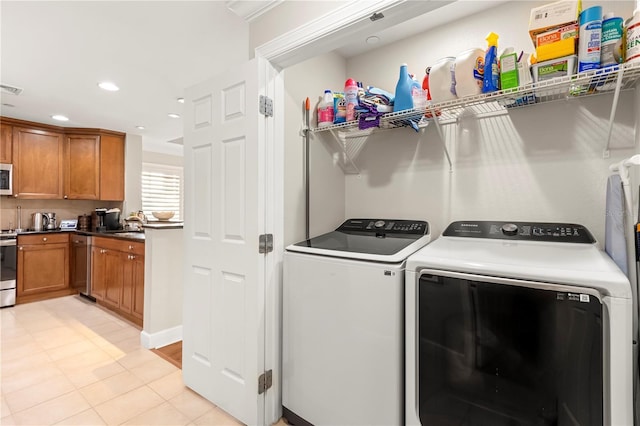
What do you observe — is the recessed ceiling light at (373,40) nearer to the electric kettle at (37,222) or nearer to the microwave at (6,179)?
the microwave at (6,179)

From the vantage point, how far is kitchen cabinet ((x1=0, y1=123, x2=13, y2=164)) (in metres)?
3.92

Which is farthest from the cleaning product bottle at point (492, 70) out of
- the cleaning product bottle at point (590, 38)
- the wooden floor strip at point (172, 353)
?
the wooden floor strip at point (172, 353)

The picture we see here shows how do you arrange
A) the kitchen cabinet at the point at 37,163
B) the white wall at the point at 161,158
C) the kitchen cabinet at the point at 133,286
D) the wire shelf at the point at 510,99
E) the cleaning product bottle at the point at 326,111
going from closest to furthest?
the wire shelf at the point at 510,99
the cleaning product bottle at the point at 326,111
the kitchen cabinet at the point at 133,286
the kitchen cabinet at the point at 37,163
the white wall at the point at 161,158

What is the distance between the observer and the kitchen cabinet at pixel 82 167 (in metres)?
4.50

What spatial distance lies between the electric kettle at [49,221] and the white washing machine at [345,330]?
4642 millimetres

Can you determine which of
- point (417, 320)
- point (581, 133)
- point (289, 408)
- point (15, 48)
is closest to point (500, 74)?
point (581, 133)

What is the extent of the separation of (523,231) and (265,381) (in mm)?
1565

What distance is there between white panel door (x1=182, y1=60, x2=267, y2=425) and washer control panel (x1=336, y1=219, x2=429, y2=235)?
2.29 feet

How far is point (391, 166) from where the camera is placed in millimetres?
2125

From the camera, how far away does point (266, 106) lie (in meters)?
1.66

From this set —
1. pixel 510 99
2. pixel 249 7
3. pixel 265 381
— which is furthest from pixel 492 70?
pixel 265 381

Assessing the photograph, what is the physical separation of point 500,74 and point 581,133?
Result: 0.53 meters

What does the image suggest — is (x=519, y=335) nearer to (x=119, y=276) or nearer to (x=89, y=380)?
(x=89, y=380)

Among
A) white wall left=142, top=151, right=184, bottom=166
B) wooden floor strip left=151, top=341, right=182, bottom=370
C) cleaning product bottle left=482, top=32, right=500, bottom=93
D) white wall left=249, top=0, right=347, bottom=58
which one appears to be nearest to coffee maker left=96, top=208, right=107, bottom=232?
white wall left=142, top=151, right=184, bottom=166
